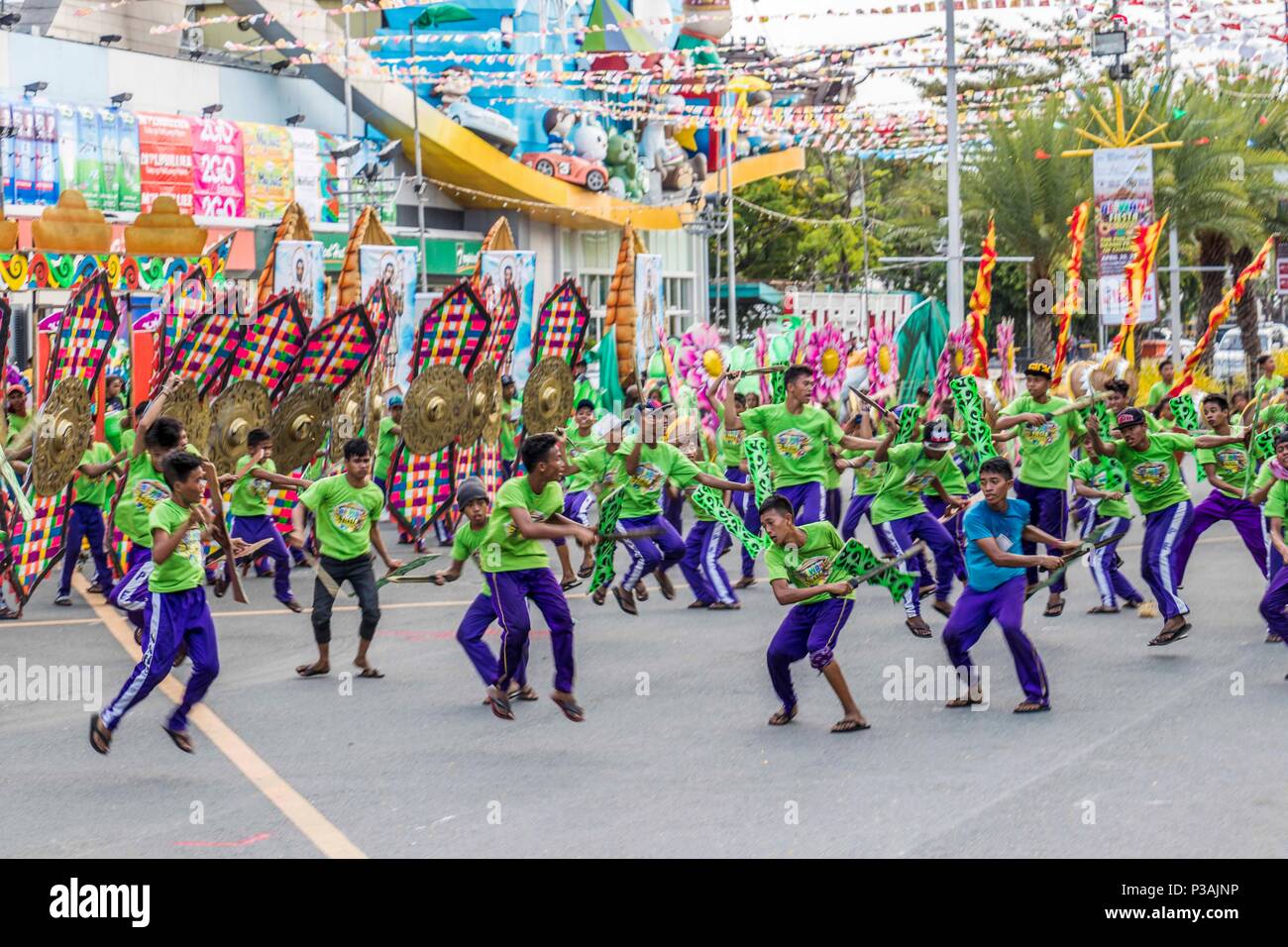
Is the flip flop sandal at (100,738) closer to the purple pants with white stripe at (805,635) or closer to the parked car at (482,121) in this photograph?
the purple pants with white stripe at (805,635)

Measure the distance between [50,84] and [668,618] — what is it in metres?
23.8

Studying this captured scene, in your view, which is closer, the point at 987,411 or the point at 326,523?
the point at 326,523

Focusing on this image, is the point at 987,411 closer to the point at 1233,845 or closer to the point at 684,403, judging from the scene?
the point at 684,403

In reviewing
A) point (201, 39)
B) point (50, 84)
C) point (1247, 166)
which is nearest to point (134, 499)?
point (50, 84)

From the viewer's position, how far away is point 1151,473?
40.7 ft

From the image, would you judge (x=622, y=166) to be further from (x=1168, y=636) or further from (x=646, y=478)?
(x=1168, y=636)

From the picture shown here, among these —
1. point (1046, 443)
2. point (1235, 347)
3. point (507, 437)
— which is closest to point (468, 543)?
point (1046, 443)

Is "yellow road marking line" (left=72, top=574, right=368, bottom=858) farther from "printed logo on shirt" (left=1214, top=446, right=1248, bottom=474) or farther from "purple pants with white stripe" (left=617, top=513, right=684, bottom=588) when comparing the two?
"printed logo on shirt" (left=1214, top=446, right=1248, bottom=474)

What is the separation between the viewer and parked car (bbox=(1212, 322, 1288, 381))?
40.0 meters

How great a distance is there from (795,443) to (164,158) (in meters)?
23.7

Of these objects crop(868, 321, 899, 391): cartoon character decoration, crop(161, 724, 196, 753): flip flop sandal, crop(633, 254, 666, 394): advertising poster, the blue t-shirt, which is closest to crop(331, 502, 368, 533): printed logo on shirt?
crop(161, 724, 196, 753): flip flop sandal

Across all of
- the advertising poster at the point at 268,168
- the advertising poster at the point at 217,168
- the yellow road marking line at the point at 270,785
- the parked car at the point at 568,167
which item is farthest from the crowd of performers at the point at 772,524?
the parked car at the point at 568,167

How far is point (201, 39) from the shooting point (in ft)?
133

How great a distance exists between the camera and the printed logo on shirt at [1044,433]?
13.5 meters
